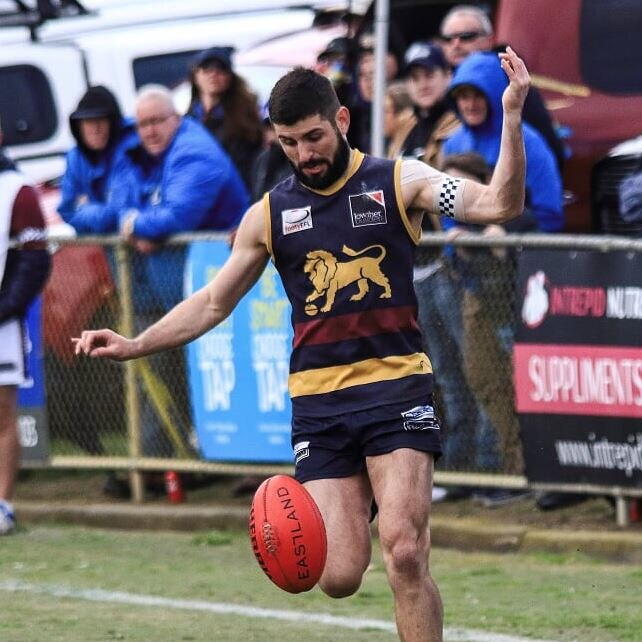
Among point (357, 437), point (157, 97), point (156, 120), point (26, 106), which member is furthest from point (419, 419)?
point (26, 106)

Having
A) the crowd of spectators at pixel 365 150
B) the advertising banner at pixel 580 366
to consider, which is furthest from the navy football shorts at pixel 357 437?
the crowd of spectators at pixel 365 150

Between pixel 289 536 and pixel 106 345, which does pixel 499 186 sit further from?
pixel 106 345

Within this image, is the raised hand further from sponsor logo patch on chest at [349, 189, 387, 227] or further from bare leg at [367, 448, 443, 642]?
bare leg at [367, 448, 443, 642]

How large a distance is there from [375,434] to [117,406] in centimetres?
500

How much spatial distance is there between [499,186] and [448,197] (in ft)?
0.85

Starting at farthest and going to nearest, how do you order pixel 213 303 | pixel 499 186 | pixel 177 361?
pixel 177 361 < pixel 213 303 < pixel 499 186

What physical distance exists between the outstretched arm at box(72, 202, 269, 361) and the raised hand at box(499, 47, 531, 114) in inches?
43.8

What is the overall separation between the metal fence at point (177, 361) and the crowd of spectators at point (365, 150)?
1 cm

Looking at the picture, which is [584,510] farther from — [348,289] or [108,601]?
[348,289]

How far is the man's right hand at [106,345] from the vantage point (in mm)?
6539

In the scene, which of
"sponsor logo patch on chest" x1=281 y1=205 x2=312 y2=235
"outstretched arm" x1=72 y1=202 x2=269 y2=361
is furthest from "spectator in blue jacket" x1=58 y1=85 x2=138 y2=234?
"sponsor logo patch on chest" x1=281 y1=205 x2=312 y2=235

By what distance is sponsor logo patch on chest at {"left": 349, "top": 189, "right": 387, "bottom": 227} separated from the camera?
21.3 ft

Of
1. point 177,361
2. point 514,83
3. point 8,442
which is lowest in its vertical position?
point 8,442

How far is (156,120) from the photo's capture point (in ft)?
35.8
